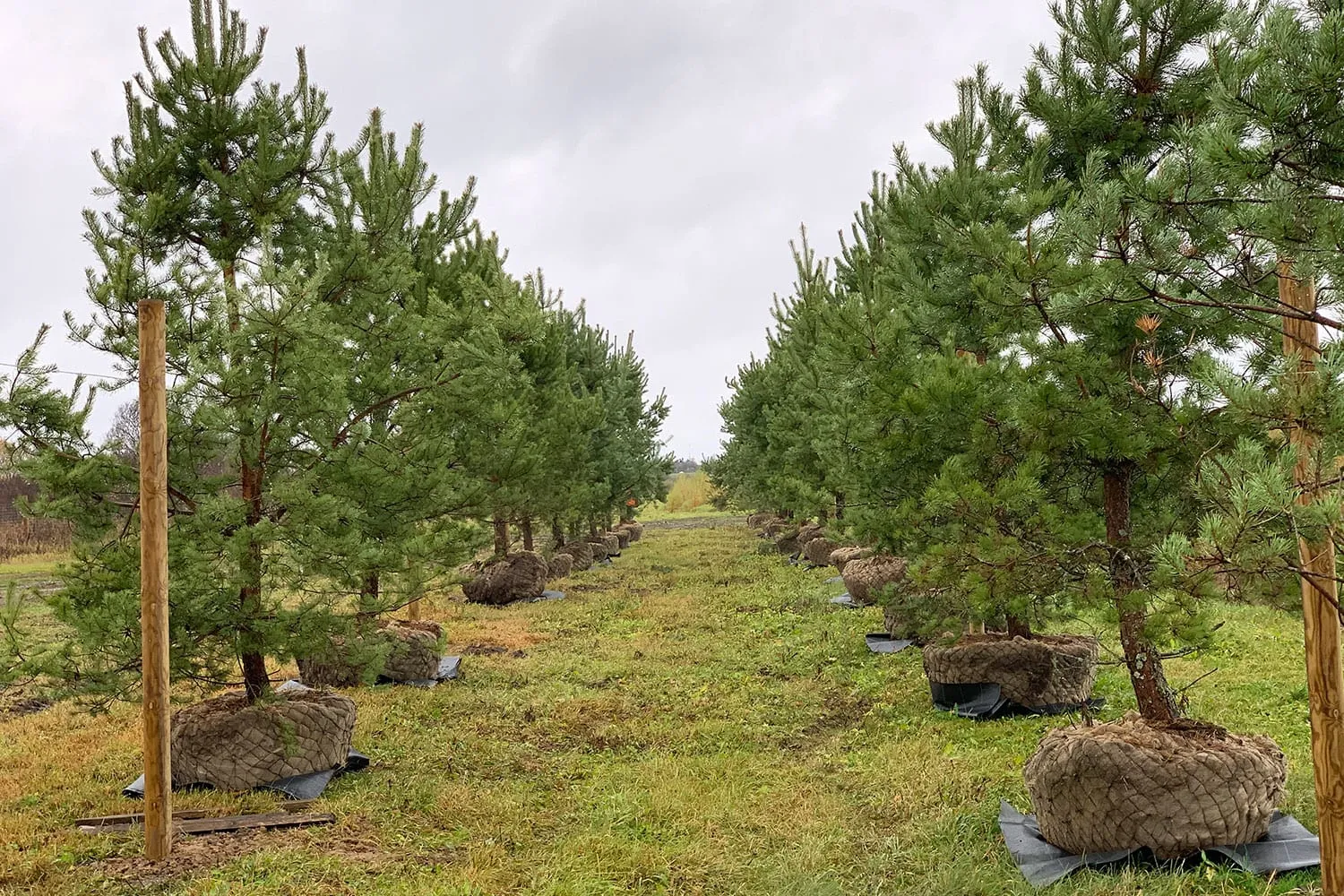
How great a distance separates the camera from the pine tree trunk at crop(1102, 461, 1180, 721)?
5.23 meters

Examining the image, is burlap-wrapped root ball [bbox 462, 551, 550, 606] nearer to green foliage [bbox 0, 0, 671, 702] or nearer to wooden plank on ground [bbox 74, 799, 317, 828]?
green foliage [bbox 0, 0, 671, 702]

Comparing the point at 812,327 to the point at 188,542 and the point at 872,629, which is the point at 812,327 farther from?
the point at 188,542

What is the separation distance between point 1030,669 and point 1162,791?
3490mm

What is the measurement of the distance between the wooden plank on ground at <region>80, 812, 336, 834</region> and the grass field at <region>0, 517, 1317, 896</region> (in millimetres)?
145

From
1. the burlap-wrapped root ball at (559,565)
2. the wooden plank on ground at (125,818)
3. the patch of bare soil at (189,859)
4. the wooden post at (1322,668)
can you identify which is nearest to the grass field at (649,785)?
the patch of bare soil at (189,859)

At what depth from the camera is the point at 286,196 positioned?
839 cm

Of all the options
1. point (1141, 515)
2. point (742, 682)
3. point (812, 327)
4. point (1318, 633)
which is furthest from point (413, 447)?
point (812, 327)

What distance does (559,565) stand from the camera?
2155 centimetres

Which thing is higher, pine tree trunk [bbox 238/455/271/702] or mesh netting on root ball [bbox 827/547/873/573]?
pine tree trunk [bbox 238/455/271/702]

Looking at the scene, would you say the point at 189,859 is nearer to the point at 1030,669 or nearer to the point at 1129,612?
the point at 1129,612

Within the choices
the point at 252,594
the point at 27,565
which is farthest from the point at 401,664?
the point at 27,565

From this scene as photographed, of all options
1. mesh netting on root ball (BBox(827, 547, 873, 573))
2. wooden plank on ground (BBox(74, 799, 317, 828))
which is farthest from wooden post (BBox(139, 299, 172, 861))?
mesh netting on root ball (BBox(827, 547, 873, 573))

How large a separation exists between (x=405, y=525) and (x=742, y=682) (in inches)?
173

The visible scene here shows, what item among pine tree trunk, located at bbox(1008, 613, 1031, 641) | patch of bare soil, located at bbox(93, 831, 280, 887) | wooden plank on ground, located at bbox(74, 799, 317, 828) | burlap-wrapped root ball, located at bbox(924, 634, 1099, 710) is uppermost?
pine tree trunk, located at bbox(1008, 613, 1031, 641)
